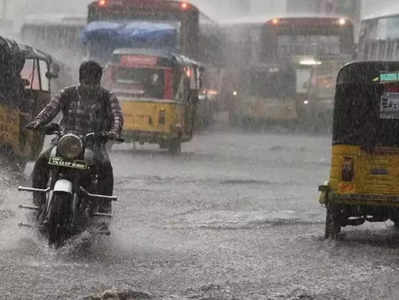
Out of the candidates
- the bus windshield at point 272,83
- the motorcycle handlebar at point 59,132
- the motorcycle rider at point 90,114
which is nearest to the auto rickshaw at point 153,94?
the bus windshield at point 272,83

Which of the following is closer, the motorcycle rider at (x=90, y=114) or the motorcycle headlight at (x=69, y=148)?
the motorcycle headlight at (x=69, y=148)

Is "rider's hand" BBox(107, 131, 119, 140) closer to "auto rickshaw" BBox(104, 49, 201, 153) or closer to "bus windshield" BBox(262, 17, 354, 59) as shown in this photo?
"auto rickshaw" BBox(104, 49, 201, 153)

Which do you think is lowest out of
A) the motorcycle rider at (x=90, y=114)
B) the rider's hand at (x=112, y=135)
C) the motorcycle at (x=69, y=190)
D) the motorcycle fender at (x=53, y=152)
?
the motorcycle at (x=69, y=190)

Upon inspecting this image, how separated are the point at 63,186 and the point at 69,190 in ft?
0.19

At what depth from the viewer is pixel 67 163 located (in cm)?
866

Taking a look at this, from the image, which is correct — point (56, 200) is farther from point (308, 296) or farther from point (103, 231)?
point (308, 296)

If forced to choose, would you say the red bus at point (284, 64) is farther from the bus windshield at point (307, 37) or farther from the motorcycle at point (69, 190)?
the motorcycle at point (69, 190)

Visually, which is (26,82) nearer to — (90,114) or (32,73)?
(32,73)

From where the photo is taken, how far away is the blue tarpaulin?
30.1 metres

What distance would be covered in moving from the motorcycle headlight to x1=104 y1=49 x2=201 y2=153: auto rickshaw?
1454 centimetres

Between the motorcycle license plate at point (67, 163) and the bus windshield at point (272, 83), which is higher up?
the bus windshield at point (272, 83)

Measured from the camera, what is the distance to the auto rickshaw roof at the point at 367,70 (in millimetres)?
10328

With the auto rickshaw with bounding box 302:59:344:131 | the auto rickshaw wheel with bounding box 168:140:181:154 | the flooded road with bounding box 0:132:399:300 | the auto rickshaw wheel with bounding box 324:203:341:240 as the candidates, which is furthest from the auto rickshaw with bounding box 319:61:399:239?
the auto rickshaw with bounding box 302:59:344:131

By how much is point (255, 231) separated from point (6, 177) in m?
4.91
